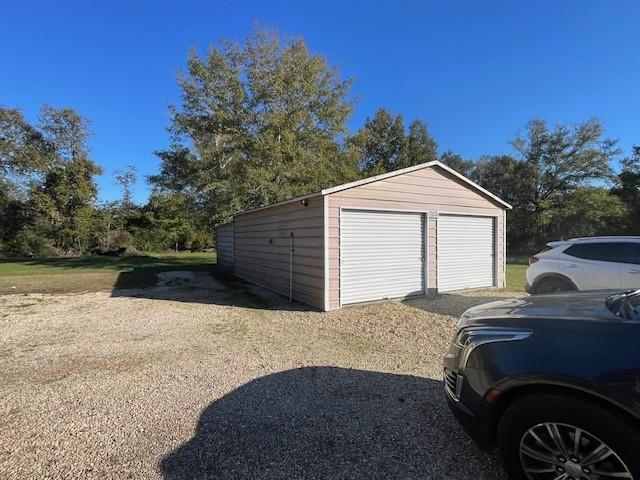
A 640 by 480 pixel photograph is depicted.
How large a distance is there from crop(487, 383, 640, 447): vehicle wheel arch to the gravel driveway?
1.48 feet

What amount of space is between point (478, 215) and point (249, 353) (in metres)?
7.38

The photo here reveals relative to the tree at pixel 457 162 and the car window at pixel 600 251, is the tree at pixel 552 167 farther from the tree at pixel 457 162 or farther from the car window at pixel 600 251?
the car window at pixel 600 251

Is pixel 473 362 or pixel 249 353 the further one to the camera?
pixel 249 353

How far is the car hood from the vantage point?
204 cm

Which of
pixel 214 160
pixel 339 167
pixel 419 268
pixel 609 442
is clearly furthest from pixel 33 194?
pixel 609 442

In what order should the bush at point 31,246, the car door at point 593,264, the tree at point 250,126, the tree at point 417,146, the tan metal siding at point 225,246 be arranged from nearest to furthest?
the car door at point 593,264 < the tan metal siding at point 225,246 < the tree at point 250,126 < the bush at point 31,246 < the tree at point 417,146

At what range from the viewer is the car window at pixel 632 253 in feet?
18.5

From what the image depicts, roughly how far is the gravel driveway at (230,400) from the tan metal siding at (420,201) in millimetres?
1801

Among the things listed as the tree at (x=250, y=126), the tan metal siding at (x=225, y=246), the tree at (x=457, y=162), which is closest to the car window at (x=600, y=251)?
the tan metal siding at (x=225, y=246)

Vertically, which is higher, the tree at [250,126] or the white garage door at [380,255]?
the tree at [250,126]

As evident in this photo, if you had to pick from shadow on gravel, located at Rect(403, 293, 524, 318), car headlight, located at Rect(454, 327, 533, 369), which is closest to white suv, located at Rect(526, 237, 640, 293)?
shadow on gravel, located at Rect(403, 293, 524, 318)

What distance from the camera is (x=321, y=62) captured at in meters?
18.3

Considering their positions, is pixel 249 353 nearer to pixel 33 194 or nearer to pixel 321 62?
pixel 321 62

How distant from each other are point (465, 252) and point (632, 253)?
3759 millimetres
